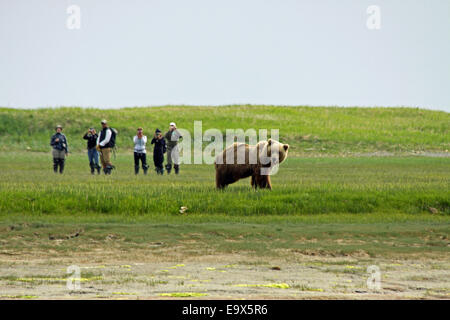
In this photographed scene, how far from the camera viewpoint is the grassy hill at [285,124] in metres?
69.1

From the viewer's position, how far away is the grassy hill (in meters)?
69.1

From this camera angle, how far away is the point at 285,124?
275ft

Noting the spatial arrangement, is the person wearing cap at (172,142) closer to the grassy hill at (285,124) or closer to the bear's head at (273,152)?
the bear's head at (273,152)

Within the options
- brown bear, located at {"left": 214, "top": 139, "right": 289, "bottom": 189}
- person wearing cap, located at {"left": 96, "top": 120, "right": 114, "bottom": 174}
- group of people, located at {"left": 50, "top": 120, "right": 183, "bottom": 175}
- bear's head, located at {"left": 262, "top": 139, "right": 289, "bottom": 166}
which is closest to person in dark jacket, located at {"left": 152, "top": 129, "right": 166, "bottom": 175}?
group of people, located at {"left": 50, "top": 120, "right": 183, "bottom": 175}

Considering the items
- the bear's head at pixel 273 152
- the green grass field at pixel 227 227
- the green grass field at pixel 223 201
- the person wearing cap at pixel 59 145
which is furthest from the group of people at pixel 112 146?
the bear's head at pixel 273 152

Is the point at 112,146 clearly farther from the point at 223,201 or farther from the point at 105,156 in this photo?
A: the point at 223,201

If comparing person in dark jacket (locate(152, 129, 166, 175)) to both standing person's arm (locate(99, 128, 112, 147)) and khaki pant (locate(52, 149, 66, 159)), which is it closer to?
standing person's arm (locate(99, 128, 112, 147))

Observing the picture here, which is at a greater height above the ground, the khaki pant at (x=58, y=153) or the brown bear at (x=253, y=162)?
the brown bear at (x=253, y=162)

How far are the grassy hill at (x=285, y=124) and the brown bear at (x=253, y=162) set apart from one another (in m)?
42.2

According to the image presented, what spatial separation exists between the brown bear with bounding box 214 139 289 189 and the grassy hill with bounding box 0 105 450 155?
4215 centimetres
